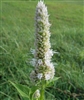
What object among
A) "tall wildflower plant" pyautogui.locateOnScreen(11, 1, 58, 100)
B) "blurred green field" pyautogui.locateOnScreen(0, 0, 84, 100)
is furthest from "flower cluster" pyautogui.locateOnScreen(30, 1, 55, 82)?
"blurred green field" pyautogui.locateOnScreen(0, 0, 84, 100)

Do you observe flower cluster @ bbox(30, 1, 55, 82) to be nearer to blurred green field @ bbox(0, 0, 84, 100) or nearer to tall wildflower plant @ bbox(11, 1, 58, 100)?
tall wildflower plant @ bbox(11, 1, 58, 100)

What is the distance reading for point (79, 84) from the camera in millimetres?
5180

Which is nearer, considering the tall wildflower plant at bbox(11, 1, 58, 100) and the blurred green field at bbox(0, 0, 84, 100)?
the tall wildflower plant at bbox(11, 1, 58, 100)

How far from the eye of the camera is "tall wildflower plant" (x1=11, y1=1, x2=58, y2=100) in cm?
267

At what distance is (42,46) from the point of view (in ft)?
8.94

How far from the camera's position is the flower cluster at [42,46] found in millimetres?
2664

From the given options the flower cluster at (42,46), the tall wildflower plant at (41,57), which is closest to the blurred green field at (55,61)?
the tall wildflower plant at (41,57)

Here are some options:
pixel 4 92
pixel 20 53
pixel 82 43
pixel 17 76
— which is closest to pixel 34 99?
pixel 4 92

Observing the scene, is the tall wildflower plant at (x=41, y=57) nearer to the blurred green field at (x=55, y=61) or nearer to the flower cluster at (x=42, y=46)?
the flower cluster at (x=42, y=46)

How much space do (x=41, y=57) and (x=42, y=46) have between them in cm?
13

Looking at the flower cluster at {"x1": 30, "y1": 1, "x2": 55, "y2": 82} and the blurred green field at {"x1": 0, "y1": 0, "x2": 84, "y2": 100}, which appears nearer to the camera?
the flower cluster at {"x1": 30, "y1": 1, "x2": 55, "y2": 82}

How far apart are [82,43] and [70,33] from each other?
71cm

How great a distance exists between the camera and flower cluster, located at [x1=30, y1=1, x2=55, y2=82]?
266 centimetres

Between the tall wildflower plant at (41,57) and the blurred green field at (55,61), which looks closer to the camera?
the tall wildflower plant at (41,57)
